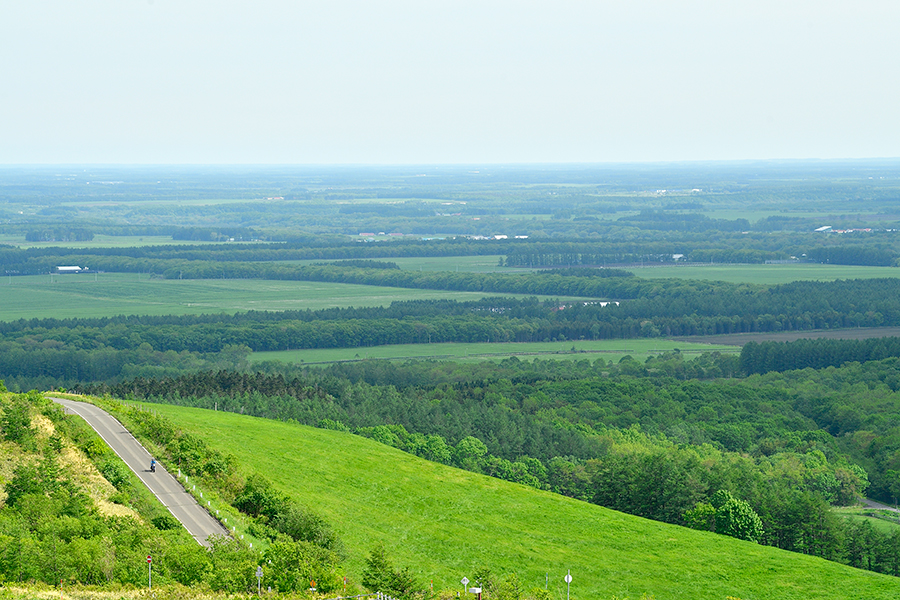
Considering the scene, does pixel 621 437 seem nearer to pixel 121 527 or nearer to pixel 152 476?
pixel 152 476

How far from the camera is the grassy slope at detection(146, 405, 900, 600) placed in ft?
291

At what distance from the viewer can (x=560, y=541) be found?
98625mm

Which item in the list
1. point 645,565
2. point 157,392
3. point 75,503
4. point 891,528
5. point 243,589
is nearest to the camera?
point 243,589

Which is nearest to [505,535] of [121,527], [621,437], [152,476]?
[152,476]

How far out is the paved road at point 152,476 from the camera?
76.8 metres

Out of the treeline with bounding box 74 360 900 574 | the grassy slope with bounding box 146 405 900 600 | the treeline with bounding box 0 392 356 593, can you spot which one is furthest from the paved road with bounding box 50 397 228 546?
the treeline with bounding box 74 360 900 574

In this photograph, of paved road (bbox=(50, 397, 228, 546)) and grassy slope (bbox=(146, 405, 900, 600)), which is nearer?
paved road (bbox=(50, 397, 228, 546))

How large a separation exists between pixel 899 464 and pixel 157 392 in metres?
99.4

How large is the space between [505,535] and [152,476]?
31.0 meters

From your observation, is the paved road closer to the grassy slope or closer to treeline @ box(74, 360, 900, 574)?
the grassy slope

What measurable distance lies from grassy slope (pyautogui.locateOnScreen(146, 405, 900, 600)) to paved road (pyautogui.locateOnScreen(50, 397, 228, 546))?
10459 mm

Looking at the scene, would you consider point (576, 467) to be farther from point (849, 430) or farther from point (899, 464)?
point (849, 430)

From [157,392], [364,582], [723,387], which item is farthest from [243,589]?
[723,387]

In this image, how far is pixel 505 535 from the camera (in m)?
98.9
